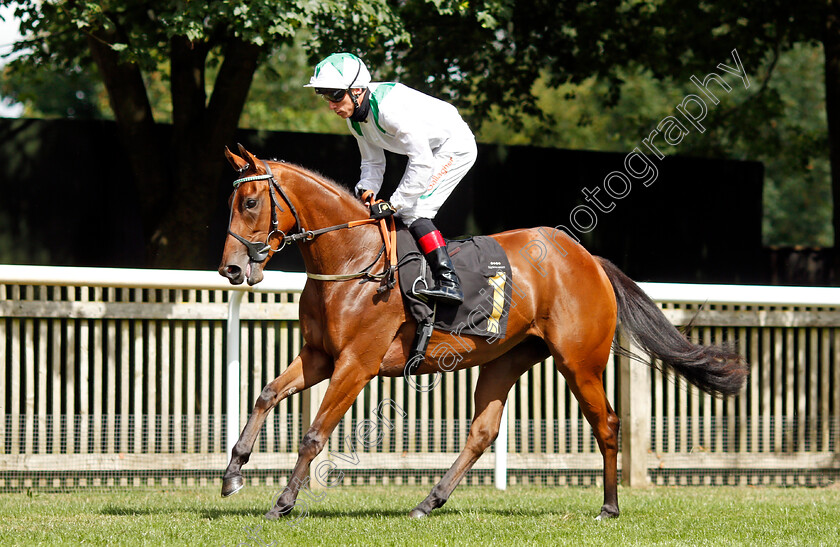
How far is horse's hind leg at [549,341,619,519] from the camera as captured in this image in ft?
18.2

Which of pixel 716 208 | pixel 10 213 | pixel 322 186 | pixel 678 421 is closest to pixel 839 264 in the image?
pixel 716 208

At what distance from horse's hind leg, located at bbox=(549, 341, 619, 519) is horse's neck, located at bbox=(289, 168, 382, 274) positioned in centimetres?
141

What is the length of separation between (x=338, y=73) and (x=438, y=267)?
1.15 meters

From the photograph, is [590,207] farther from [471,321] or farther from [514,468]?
[471,321]

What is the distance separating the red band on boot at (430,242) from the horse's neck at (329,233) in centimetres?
24

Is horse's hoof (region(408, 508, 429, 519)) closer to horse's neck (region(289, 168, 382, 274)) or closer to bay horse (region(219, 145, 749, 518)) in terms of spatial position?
bay horse (region(219, 145, 749, 518))

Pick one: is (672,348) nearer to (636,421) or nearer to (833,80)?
(636,421)

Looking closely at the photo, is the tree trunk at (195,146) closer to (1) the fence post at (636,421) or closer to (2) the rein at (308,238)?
(2) the rein at (308,238)

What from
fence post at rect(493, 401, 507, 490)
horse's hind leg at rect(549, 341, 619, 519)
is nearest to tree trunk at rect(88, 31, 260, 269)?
fence post at rect(493, 401, 507, 490)

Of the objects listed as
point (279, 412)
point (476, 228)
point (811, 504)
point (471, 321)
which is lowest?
point (811, 504)

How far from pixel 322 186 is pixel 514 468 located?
3.21 metres

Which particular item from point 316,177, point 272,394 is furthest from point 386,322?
point 316,177

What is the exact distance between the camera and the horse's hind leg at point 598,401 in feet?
18.2

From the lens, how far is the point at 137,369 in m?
6.73
